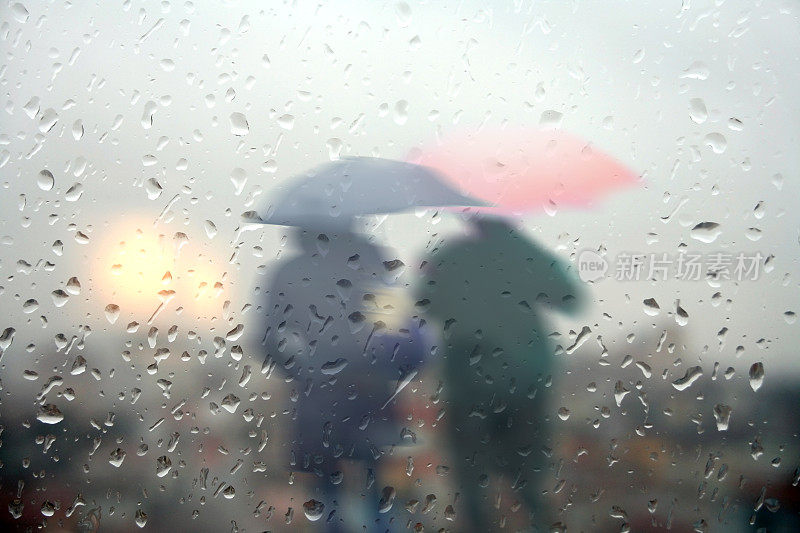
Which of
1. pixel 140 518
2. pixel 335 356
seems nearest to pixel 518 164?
pixel 335 356

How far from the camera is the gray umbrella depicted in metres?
0.94

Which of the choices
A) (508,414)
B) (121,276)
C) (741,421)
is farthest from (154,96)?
(741,421)

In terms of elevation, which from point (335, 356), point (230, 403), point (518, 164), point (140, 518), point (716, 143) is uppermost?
point (716, 143)

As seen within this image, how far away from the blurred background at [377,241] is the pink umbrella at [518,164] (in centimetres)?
2

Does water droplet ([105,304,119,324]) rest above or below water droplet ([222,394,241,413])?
above

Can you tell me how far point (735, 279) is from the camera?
945mm

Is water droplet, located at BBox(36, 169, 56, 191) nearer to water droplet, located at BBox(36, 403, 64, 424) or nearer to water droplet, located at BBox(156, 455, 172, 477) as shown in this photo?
water droplet, located at BBox(36, 403, 64, 424)

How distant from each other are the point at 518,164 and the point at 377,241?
0.29 metres

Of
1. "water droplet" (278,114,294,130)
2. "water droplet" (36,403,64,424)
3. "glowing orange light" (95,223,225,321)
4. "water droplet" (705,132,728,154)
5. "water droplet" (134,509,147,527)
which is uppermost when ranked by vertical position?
"water droplet" (705,132,728,154)

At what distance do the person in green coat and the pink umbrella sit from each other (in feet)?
0.19

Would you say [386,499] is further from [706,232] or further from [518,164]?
[706,232]

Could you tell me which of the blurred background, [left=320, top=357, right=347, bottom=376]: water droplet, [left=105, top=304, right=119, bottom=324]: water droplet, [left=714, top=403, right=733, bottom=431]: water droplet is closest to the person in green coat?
the blurred background

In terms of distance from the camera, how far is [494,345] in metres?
0.94

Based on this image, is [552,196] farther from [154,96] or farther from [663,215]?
[154,96]
